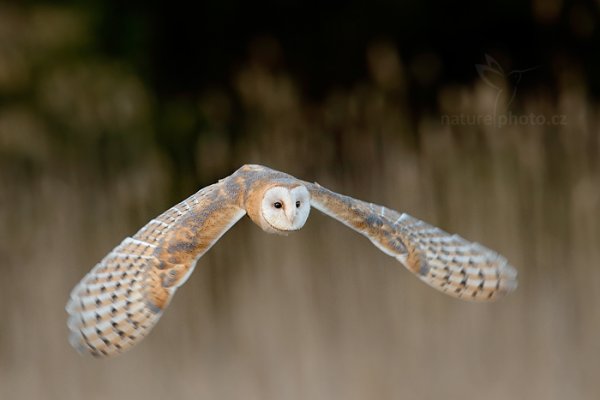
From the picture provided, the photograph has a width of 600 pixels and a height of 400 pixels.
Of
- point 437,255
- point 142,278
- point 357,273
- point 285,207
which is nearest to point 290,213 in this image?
point 285,207

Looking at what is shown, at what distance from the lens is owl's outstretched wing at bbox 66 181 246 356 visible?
2217 mm

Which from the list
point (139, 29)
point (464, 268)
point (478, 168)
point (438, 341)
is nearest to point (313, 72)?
point (139, 29)

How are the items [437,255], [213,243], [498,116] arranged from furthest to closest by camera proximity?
1. [498,116]
2. [437,255]
3. [213,243]

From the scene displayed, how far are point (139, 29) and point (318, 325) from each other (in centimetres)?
215

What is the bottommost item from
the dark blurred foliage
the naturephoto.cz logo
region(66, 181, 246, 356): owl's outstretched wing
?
region(66, 181, 246, 356): owl's outstretched wing

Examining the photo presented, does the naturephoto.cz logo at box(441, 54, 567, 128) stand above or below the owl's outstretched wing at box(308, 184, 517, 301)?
above

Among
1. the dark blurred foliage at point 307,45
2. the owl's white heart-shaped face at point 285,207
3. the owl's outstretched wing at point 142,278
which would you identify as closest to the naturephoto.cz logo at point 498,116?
the dark blurred foliage at point 307,45

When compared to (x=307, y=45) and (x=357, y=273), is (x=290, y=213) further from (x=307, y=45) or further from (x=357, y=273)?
(x=307, y=45)

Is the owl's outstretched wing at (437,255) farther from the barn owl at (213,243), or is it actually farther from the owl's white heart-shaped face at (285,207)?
the owl's white heart-shaped face at (285,207)

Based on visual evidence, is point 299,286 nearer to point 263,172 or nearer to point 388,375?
point 388,375

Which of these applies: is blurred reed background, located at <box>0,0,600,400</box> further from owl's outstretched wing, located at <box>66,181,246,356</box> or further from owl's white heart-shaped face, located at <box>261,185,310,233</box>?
owl's white heart-shaped face, located at <box>261,185,310,233</box>

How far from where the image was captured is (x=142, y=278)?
2.33 meters

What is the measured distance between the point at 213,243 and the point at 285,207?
26cm

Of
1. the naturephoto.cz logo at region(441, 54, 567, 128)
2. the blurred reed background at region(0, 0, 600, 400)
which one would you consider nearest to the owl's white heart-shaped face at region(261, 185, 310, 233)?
the blurred reed background at region(0, 0, 600, 400)
